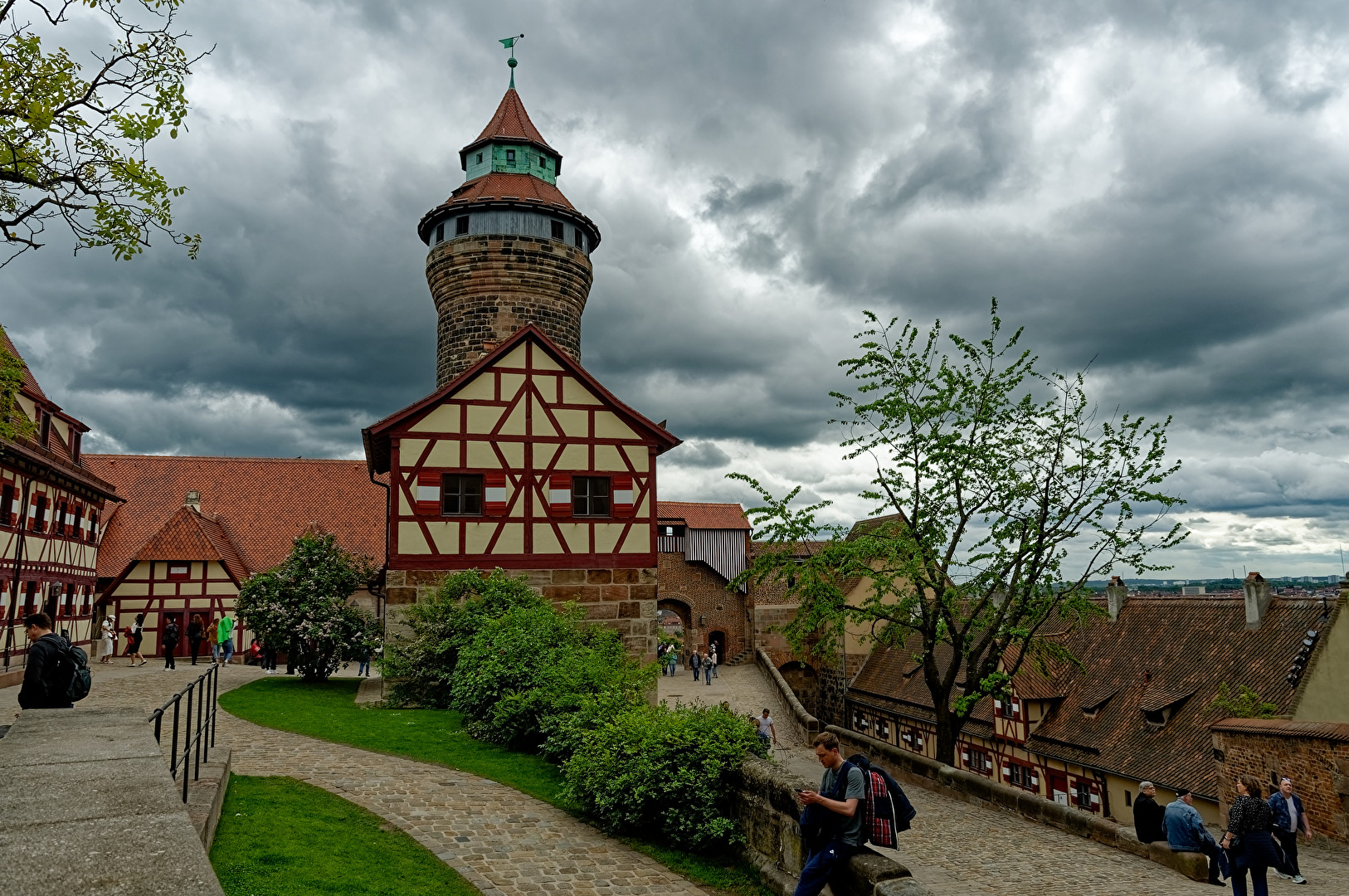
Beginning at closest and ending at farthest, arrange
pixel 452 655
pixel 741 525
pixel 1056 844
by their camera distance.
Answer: pixel 1056 844 < pixel 452 655 < pixel 741 525

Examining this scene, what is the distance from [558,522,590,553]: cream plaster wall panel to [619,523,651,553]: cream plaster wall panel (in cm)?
91

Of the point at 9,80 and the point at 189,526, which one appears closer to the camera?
the point at 9,80

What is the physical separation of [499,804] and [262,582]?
1275 centimetres

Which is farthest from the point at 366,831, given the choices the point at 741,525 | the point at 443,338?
the point at 741,525

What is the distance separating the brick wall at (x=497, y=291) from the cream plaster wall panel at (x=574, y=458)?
7.32 m

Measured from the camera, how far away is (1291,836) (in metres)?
10.8

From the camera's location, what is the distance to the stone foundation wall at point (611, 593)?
68.0 ft

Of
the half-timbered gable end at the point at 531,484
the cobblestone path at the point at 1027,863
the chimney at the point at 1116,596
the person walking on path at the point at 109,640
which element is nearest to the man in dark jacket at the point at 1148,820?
the cobblestone path at the point at 1027,863

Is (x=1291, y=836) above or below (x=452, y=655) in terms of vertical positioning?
below

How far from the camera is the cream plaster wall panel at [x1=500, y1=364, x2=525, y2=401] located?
69.6 feet

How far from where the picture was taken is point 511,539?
20.8 metres

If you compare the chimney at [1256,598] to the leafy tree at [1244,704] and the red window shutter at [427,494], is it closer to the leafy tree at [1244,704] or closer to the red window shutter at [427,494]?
the leafy tree at [1244,704]

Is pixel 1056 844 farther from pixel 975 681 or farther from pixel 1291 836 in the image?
pixel 975 681

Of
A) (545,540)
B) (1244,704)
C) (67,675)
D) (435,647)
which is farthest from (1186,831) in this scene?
(545,540)
